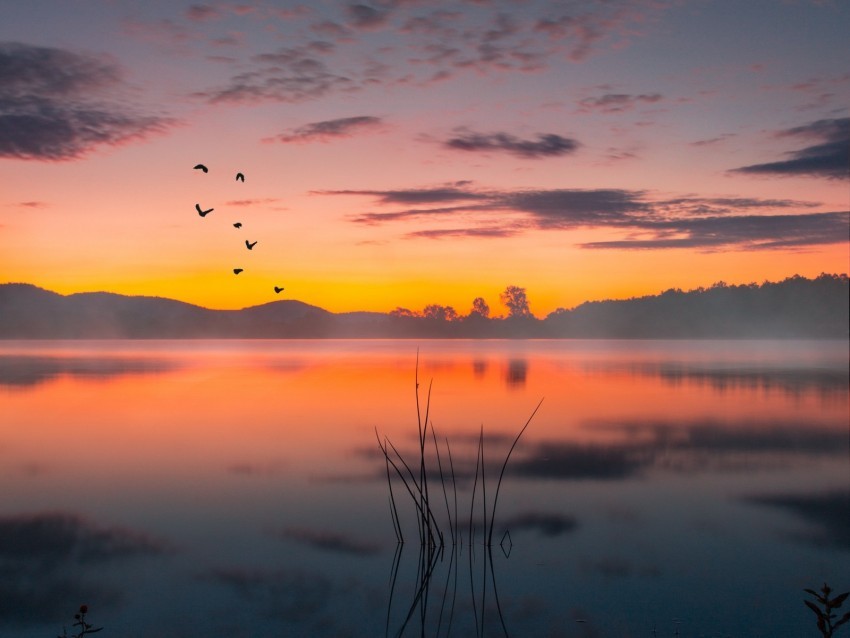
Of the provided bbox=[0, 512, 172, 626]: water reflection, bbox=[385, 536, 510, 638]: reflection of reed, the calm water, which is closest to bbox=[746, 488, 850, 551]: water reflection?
the calm water

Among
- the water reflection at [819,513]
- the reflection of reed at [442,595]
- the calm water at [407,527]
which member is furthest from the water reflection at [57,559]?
the water reflection at [819,513]

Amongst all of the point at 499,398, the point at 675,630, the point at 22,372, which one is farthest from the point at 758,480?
the point at 22,372

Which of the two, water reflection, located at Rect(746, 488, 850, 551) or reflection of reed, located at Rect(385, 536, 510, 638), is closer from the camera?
reflection of reed, located at Rect(385, 536, 510, 638)

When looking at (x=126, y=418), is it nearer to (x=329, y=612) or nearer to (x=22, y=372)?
(x=329, y=612)

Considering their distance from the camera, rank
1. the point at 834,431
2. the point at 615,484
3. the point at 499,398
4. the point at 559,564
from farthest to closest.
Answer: the point at 499,398, the point at 834,431, the point at 615,484, the point at 559,564

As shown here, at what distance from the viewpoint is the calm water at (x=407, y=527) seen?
826cm

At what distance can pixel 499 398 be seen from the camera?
104ft

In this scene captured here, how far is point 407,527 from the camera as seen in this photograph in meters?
11.4

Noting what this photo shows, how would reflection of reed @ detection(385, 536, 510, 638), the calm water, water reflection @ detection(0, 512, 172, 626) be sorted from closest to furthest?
reflection of reed @ detection(385, 536, 510, 638) → the calm water → water reflection @ detection(0, 512, 172, 626)

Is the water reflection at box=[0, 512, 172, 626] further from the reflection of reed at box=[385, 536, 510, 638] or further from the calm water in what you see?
the reflection of reed at box=[385, 536, 510, 638]

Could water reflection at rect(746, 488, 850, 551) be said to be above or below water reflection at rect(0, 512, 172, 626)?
above

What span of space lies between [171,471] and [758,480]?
11323 millimetres

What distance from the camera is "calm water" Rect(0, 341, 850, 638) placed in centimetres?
826

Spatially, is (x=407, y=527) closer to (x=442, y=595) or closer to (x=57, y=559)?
(x=442, y=595)
